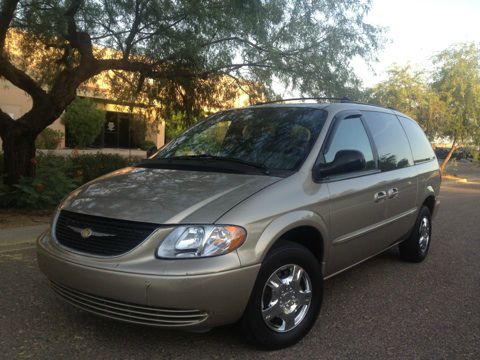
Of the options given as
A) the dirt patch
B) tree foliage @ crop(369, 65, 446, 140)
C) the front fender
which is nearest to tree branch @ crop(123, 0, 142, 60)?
the dirt patch

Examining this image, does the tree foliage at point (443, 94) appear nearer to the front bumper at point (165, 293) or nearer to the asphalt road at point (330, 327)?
the asphalt road at point (330, 327)

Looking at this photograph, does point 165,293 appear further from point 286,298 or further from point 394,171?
point 394,171

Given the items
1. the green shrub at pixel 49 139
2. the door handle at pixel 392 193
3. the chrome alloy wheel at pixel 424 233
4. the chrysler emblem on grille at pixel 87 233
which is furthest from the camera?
the green shrub at pixel 49 139

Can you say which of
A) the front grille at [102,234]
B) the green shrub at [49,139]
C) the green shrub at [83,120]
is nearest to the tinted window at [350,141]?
the front grille at [102,234]

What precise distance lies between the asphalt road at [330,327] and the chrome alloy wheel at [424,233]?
0.52 meters

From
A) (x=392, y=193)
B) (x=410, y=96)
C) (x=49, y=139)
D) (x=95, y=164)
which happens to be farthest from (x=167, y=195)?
(x=49, y=139)

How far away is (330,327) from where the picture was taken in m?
3.79

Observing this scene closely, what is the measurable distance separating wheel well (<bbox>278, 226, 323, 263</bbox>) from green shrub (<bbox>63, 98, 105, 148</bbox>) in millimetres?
26819

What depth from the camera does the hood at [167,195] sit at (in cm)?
306

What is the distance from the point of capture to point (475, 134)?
2284 cm

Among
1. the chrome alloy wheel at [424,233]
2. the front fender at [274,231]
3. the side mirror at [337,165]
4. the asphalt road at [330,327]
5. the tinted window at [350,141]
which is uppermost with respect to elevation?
the tinted window at [350,141]

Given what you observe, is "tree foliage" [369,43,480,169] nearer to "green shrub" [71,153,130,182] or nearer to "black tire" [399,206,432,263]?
"green shrub" [71,153,130,182]

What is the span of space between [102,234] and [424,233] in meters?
4.29

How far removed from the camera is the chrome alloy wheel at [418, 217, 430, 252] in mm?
5848
